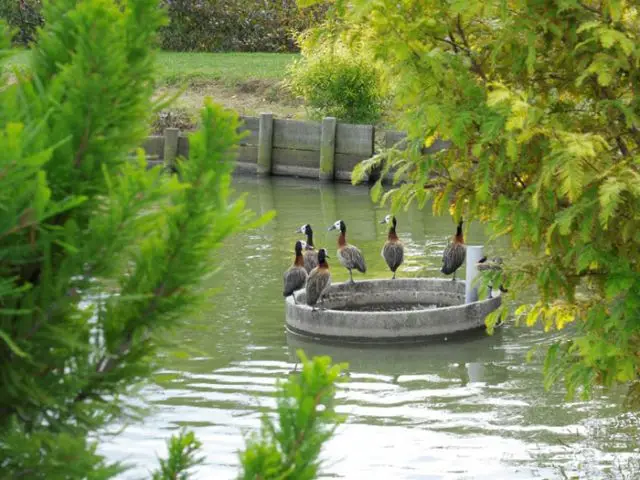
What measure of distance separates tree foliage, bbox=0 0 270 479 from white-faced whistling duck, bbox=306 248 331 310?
1312 cm

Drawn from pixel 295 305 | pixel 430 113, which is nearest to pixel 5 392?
pixel 430 113

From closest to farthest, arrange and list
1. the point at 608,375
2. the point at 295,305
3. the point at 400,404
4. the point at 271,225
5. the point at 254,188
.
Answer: the point at 608,375 → the point at 400,404 → the point at 295,305 → the point at 271,225 → the point at 254,188

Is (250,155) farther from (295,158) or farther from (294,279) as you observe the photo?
(294,279)

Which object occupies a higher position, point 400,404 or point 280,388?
point 280,388

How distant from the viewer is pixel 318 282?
15.1 m

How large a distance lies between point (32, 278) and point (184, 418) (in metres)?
9.82

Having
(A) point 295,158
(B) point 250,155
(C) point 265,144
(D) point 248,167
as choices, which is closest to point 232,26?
(B) point 250,155

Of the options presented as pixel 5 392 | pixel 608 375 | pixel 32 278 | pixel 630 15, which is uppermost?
pixel 630 15

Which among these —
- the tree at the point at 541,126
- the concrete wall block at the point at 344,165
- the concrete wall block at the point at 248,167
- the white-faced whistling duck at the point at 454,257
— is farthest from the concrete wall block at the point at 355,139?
the tree at the point at 541,126

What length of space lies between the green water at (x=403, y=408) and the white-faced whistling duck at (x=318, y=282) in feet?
1.93

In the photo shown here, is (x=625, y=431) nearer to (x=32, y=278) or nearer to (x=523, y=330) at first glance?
(x=523, y=330)

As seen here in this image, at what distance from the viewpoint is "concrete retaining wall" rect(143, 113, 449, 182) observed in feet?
95.6

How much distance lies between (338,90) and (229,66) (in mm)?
7229

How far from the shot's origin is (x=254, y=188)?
2884cm
